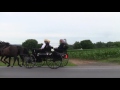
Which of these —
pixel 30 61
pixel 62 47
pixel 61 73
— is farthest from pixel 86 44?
pixel 61 73

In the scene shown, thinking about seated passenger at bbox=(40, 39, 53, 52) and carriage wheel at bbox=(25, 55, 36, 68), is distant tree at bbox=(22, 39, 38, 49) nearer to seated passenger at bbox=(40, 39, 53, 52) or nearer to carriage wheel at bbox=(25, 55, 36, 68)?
carriage wheel at bbox=(25, 55, 36, 68)

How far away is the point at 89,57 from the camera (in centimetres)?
1998

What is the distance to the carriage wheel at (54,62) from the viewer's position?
13494 mm

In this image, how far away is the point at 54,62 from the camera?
45.1ft

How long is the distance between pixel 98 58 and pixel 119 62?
8.13ft

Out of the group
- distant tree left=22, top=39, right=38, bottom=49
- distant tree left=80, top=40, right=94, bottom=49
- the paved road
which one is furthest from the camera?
distant tree left=80, top=40, right=94, bottom=49

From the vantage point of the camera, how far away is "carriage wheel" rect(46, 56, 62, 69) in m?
13.5

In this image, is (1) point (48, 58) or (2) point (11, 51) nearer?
(1) point (48, 58)

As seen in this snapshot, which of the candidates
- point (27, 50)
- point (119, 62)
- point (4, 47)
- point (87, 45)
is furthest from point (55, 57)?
point (87, 45)

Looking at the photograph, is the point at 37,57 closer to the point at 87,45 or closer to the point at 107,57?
the point at 107,57

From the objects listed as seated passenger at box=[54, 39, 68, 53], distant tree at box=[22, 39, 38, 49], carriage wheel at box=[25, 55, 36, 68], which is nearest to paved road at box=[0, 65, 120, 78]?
carriage wheel at box=[25, 55, 36, 68]

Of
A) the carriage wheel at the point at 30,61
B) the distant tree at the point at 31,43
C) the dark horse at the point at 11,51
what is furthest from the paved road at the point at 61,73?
the distant tree at the point at 31,43

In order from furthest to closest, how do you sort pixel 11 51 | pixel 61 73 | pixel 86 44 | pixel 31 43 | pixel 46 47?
1. pixel 86 44
2. pixel 31 43
3. pixel 11 51
4. pixel 46 47
5. pixel 61 73

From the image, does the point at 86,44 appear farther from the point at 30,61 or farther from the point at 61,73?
the point at 61,73
